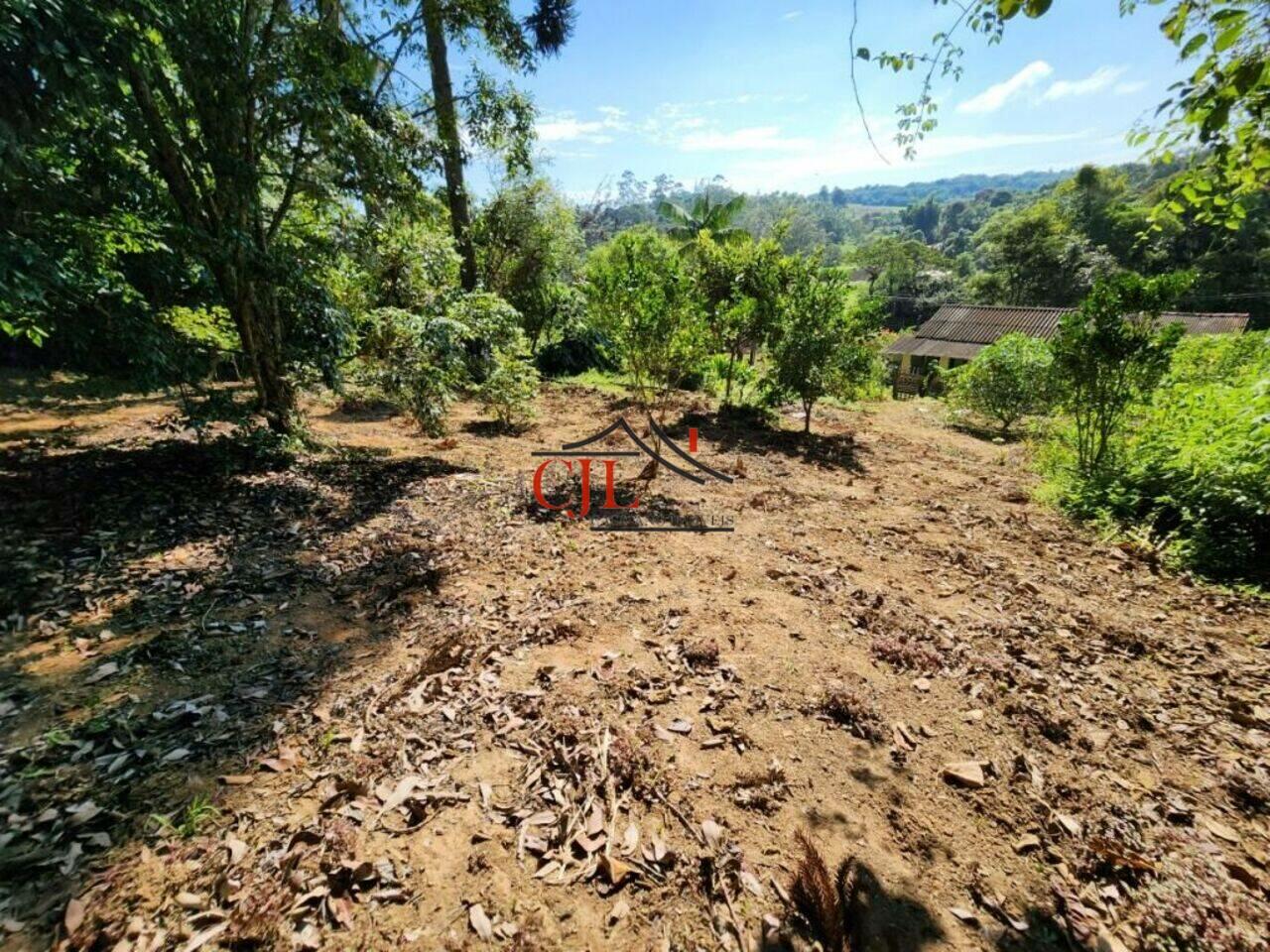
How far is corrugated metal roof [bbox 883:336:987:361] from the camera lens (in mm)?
27741

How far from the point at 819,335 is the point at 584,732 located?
9.37 meters

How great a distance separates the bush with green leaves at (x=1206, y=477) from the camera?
459 cm

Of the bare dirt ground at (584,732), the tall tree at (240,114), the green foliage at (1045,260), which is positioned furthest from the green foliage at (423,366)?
the green foliage at (1045,260)

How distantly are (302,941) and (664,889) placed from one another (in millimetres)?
1332

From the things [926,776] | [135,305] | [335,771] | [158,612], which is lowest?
[926,776]

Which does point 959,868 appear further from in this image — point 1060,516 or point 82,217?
point 82,217

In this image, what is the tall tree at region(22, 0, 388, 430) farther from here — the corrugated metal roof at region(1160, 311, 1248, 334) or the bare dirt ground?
the corrugated metal roof at region(1160, 311, 1248, 334)

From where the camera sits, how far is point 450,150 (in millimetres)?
7559

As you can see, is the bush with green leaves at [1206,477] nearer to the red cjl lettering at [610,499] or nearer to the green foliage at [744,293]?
the red cjl lettering at [610,499]

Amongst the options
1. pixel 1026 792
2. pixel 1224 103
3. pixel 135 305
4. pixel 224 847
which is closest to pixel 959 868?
pixel 1026 792

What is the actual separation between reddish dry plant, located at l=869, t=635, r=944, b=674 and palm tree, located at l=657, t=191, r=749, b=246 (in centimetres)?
1861

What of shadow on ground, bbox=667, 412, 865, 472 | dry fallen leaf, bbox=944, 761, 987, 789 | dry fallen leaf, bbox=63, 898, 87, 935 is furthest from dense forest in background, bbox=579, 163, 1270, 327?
dry fallen leaf, bbox=63, 898, 87, 935

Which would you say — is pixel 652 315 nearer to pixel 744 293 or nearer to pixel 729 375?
pixel 729 375

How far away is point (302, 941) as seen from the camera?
1777mm
